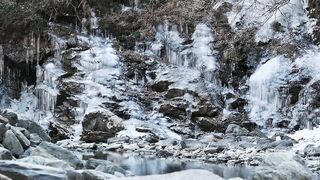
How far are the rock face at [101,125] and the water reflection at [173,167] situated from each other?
413 cm

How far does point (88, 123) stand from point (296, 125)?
5588mm

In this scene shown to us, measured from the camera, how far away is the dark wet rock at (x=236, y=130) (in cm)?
1265

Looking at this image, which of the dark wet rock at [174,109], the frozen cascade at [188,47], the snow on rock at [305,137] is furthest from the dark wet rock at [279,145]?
the frozen cascade at [188,47]

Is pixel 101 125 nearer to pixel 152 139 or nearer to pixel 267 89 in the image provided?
pixel 152 139

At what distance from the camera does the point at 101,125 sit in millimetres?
12953

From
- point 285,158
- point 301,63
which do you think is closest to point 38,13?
point 301,63

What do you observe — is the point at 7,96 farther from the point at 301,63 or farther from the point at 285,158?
the point at 285,158

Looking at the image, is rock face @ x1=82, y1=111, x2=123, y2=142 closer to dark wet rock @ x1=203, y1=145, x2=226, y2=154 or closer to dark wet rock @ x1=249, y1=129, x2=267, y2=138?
dark wet rock @ x1=203, y1=145, x2=226, y2=154

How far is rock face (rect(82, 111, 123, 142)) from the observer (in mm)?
12512

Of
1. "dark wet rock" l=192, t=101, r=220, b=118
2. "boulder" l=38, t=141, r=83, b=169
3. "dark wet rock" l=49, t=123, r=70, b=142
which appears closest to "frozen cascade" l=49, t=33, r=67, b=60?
"dark wet rock" l=49, t=123, r=70, b=142

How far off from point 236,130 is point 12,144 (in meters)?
7.74

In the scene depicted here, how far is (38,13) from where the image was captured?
17203 mm

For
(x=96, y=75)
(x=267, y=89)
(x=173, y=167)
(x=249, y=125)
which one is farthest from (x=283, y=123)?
(x=173, y=167)

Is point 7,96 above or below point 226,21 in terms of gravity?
below
